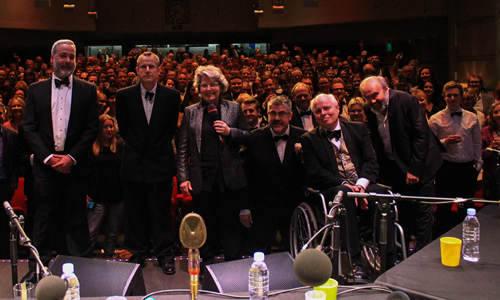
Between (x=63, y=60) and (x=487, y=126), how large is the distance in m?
3.71

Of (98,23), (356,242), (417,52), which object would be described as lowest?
(356,242)

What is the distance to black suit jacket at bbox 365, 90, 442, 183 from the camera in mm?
3783

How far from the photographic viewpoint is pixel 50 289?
→ 1.48 metres

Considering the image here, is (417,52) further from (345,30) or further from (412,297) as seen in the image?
(412,297)

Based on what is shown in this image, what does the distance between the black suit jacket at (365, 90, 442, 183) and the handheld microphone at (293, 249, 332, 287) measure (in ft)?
7.94

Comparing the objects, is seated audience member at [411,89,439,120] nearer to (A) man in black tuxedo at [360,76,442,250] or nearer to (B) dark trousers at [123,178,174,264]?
(A) man in black tuxedo at [360,76,442,250]

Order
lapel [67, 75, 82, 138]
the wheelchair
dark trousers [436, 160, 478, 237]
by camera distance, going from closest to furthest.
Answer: the wheelchair, lapel [67, 75, 82, 138], dark trousers [436, 160, 478, 237]

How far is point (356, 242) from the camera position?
135 inches

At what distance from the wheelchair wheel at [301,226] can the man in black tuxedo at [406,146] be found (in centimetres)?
78

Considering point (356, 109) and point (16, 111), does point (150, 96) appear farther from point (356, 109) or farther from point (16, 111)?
point (356, 109)

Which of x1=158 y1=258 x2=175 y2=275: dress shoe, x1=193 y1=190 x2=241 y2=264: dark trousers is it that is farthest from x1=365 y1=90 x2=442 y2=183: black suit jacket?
x1=158 y1=258 x2=175 y2=275: dress shoe

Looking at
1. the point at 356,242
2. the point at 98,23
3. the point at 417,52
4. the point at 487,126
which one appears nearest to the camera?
the point at 356,242

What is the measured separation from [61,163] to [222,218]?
4.02 feet

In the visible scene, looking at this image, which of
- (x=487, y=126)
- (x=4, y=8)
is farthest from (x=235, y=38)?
(x=487, y=126)
